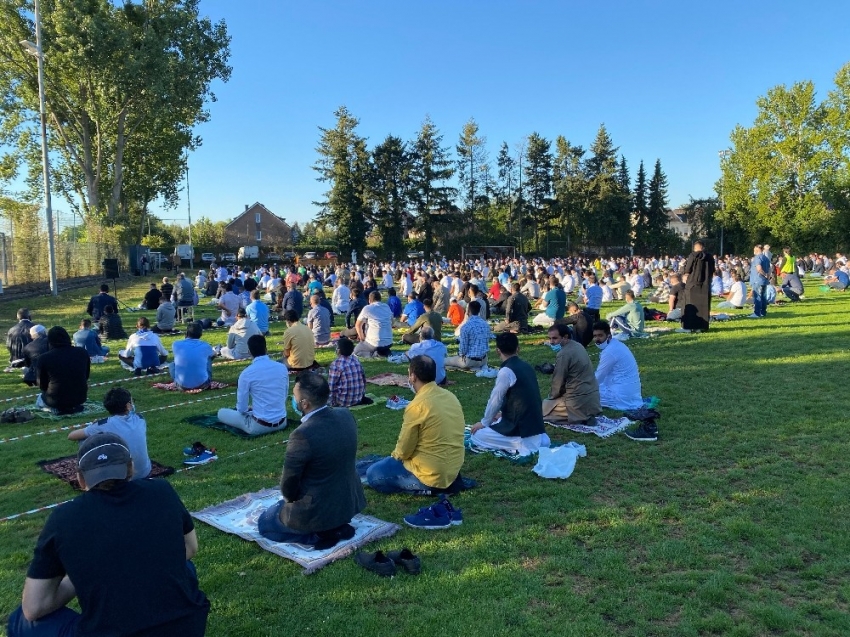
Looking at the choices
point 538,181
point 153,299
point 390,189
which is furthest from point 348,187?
point 153,299

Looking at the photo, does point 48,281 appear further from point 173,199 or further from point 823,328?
point 823,328

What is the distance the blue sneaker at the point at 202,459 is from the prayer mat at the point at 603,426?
4118mm

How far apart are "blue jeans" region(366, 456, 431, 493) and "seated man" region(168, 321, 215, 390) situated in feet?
17.2

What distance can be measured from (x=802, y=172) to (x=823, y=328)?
147ft

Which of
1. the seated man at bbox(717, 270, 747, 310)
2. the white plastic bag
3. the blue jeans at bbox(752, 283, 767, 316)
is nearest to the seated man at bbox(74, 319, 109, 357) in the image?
the white plastic bag

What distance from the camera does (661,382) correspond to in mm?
9969

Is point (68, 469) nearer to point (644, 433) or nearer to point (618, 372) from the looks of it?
point (644, 433)

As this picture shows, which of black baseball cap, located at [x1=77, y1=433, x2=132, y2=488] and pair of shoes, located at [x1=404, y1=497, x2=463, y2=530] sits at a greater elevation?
black baseball cap, located at [x1=77, y1=433, x2=132, y2=488]

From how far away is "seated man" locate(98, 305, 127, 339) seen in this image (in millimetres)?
15016

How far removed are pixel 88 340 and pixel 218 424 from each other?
5920 millimetres

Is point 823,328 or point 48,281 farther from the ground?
point 48,281

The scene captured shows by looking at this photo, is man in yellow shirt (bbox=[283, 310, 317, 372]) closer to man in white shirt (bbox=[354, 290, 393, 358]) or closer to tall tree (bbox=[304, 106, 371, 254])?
man in white shirt (bbox=[354, 290, 393, 358])

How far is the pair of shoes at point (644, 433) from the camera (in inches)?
276

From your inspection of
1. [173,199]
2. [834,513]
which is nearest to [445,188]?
[173,199]
